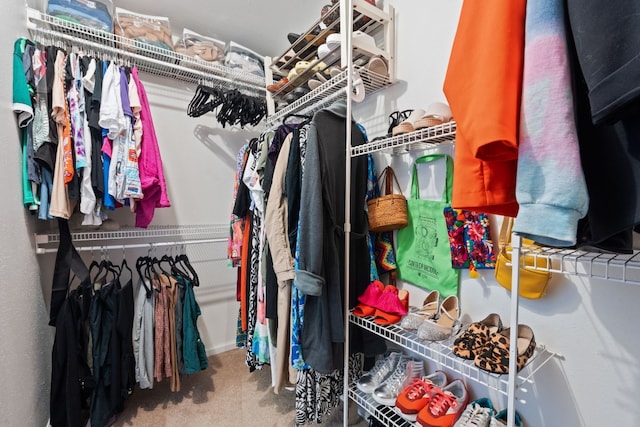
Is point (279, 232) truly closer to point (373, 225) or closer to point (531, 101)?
point (373, 225)

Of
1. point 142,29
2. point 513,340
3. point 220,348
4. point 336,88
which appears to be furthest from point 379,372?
point 142,29

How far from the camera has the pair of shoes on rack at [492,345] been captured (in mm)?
765

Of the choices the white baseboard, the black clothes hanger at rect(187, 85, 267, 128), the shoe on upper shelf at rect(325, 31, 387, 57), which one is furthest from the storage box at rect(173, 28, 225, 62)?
the white baseboard

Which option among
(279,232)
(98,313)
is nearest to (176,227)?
(98,313)

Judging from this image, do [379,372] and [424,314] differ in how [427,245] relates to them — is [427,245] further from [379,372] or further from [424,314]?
[379,372]

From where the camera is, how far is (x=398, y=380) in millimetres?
1149

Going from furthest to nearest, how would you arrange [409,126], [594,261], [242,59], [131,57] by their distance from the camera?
[242,59] → [131,57] → [409,126] → [594,261]

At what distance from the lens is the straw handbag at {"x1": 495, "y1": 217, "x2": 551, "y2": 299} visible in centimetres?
83

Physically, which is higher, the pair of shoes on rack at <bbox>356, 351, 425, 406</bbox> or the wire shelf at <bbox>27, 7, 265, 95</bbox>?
the wire shelf at <bbox>27, 7, 265, 95</bbox>

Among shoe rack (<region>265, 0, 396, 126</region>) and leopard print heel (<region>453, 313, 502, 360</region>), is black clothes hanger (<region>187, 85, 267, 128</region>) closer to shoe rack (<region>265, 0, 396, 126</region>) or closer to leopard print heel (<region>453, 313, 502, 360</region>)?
shoe rack (<region>265, 0, 396, 126</region>)

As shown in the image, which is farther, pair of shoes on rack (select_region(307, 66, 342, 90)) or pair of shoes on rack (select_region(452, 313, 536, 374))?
pair of shoes on rack (select_region(307, 66, 342, 90))

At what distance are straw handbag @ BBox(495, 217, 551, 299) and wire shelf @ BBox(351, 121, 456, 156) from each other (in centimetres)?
38

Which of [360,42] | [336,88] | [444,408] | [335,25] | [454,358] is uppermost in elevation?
[335,25]

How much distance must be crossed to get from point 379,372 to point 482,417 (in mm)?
422
